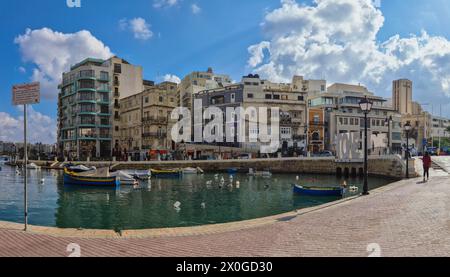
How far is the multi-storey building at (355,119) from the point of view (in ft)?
263

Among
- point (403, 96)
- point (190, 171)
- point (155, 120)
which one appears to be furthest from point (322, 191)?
point (403, 96)

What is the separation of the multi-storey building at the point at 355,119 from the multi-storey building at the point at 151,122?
125ft

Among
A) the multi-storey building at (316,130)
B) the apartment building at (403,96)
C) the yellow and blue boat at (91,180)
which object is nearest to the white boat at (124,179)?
the yellow and blue boat at (91,180)

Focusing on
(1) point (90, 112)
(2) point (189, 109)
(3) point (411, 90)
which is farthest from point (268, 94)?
(3) point (411, 90)

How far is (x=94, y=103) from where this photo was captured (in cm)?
8331

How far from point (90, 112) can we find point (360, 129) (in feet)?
220

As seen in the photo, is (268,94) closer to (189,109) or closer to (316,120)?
(316,120)

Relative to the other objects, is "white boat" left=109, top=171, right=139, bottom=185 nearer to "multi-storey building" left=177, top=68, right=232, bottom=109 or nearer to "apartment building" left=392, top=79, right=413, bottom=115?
"multi-storey building" left=177, top=68, right=232, bottom=109

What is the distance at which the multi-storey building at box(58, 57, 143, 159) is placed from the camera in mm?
83062

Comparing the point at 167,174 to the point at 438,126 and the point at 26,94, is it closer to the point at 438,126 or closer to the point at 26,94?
the point at 26,94

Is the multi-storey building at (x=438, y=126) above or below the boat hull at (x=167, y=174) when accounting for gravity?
above

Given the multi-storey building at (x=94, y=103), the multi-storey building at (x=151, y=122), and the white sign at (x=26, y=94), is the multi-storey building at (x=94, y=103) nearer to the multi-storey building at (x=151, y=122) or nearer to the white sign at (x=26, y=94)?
the multi-storey building at (x=151, y=122)

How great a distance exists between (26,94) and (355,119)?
81.9 meters
